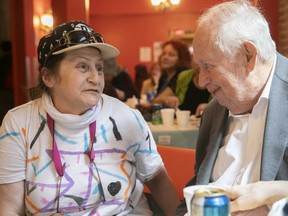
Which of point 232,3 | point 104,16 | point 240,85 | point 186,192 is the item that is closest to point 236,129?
point 240,85

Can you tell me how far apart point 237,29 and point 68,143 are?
77cm

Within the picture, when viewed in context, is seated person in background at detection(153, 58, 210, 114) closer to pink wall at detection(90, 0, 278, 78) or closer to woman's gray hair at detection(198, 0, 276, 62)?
woman's gray hair at detection(198, 0, 276, 62)

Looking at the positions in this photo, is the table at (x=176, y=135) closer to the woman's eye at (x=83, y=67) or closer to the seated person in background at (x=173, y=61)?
the seated person in background at (x=173, y=61)

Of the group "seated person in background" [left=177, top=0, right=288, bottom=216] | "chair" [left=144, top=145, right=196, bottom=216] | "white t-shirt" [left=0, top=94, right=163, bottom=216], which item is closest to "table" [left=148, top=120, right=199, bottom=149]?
"chair" [left=144, top=145, right=196, bottom=216]

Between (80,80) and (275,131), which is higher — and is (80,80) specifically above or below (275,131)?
above

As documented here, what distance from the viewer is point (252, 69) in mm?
1316

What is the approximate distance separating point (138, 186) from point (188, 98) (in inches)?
94.2

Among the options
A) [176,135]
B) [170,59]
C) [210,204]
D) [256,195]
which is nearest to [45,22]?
[170,59]

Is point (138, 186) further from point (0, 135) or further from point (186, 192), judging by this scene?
point (186, 192)

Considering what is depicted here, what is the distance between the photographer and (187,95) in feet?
13.4

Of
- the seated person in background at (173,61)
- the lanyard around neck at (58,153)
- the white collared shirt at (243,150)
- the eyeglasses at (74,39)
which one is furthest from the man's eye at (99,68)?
the seated person in background at (173,61)

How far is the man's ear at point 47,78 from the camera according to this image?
1667 mm

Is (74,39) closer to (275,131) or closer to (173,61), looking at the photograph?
(275,131)

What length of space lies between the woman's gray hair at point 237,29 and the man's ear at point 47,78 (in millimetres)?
671
